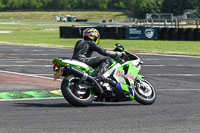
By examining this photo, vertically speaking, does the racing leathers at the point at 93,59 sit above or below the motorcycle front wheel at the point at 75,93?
above

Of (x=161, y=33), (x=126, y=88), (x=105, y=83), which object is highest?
(x=105, y=83)

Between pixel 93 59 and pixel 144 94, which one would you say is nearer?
pixel 93 59

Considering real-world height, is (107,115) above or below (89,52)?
below

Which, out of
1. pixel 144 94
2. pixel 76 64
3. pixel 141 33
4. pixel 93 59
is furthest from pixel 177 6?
pixel 76 64

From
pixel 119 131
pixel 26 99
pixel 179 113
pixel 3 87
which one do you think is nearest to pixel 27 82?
pixel 3 87

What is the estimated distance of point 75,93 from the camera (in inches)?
371

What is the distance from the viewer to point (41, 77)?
626 inches

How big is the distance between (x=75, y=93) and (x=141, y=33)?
32425mm

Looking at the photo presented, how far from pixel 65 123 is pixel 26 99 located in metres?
3.48

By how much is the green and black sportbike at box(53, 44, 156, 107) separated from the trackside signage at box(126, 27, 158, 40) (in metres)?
30.0

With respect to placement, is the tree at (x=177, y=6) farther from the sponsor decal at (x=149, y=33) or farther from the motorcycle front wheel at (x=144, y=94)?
the motorcycle front wheel at (x=144, y=94)

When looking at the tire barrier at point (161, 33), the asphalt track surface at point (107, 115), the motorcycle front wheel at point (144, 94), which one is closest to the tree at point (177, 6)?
the tire barrier at point (161, 33)

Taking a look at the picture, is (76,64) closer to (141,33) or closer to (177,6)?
(141,33)

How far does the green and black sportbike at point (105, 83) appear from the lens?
367 inches
